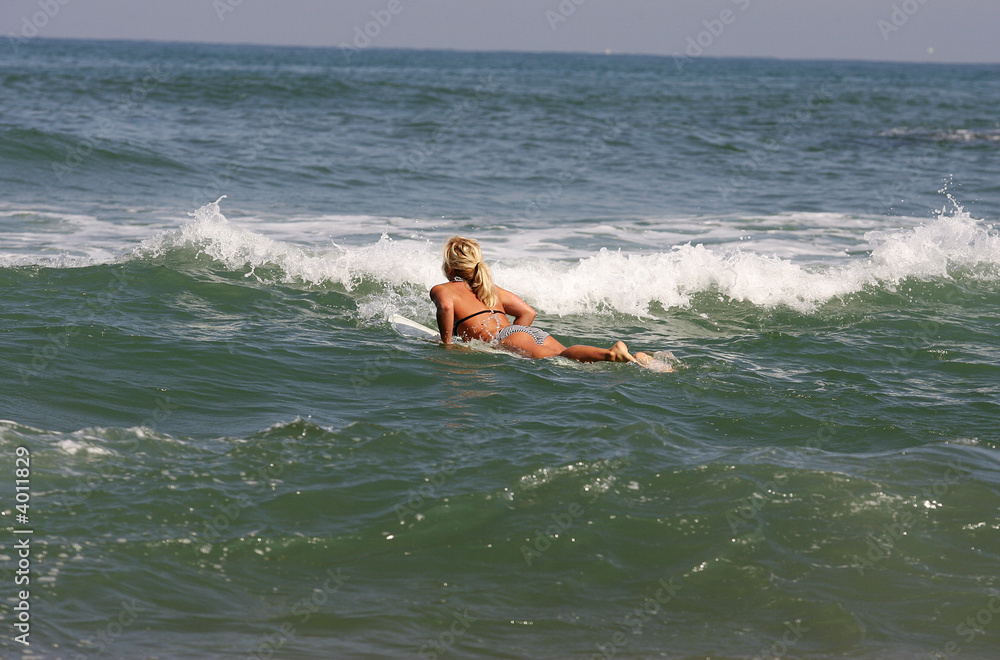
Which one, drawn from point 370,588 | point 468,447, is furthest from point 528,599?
point 468,447

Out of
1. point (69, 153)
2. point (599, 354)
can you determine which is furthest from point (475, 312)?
point (69, 153)

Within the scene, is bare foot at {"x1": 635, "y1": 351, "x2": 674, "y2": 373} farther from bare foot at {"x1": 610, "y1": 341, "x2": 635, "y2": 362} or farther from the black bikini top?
the black bikini top

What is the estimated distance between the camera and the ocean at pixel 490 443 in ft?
13.7

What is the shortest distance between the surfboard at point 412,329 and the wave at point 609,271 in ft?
4.91

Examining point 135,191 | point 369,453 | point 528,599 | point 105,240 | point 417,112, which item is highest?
point 417,112

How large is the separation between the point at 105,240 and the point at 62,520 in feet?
26.6

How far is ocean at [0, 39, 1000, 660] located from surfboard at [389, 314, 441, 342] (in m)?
0.36

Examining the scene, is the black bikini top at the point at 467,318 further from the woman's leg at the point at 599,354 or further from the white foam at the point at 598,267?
the white foam at the point at 598,267

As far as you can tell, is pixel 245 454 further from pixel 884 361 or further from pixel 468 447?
pixel 884 361

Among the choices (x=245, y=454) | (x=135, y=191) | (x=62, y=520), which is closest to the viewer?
(x=62, y=520)

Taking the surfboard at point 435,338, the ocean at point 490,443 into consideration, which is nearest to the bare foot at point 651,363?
the surfboard at point 435,338

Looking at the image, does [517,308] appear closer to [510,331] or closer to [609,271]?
[510,331]

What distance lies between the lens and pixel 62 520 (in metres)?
4.71

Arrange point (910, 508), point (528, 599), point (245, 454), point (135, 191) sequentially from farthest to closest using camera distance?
point (135, 191), point (245, 454), point (910, 508), point (528, 599)
